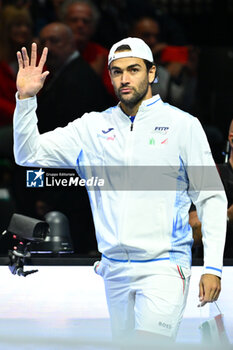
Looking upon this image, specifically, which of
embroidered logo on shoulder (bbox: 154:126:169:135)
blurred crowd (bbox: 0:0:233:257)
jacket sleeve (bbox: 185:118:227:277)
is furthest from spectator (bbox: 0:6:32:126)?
jacket sleeve (bbox: 185:118:227:277)

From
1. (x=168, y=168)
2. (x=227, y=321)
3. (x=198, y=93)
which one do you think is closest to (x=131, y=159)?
(x=168, y=168)

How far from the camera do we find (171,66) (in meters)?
3.77

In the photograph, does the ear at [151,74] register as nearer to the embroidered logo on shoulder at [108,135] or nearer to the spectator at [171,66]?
the embroidered logo on shoulder at [108,135]

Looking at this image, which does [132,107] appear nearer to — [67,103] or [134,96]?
[134,96]

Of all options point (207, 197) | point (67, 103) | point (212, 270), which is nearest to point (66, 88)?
point (67, 103)

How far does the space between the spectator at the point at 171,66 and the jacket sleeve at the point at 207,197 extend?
3.13 ft

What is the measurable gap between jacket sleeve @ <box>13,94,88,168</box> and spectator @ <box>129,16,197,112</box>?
850 millimetres

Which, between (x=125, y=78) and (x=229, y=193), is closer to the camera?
(x=125, y=78)

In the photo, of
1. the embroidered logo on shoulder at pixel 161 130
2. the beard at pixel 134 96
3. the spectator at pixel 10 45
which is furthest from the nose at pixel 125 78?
the spectator at pixel 10 45

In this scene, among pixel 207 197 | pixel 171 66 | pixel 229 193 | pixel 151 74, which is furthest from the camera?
pixel 171 66

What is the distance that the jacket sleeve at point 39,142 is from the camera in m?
2.67

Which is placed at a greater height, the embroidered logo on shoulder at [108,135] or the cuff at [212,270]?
the embroidered logo on shoulder at [108,135]

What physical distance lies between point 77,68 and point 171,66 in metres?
0.53

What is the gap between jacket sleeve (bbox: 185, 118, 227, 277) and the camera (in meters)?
2.56
